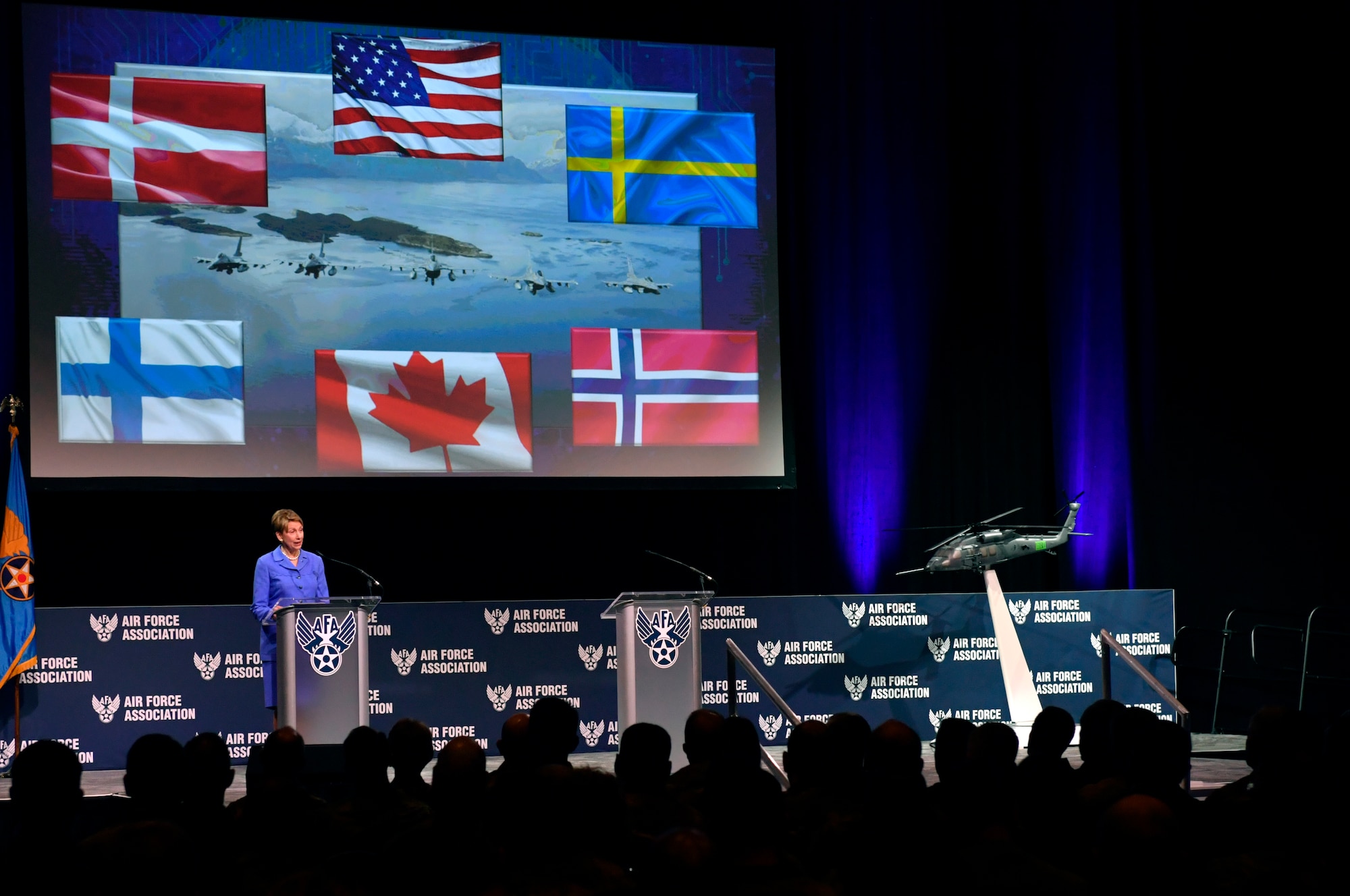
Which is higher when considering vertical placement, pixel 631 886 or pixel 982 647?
pixel 631 886

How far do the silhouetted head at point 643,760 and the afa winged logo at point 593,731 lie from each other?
4.53 meters

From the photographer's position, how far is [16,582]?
23.1 ft

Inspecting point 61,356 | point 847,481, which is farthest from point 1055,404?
point 61,356

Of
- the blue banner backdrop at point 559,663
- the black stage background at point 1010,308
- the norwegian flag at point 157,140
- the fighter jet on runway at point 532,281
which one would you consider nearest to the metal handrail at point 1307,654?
the black stage background at point 1010,308

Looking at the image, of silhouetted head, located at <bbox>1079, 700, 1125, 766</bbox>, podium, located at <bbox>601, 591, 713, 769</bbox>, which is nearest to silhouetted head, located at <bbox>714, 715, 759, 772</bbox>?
silhouetted head, located at <bbox>1079, 700, 1125, 766</bbox>

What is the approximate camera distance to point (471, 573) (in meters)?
8.59

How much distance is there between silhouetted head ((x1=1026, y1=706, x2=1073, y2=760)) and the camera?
326cm

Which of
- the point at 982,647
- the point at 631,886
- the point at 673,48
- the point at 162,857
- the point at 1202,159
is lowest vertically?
the point at 982,647

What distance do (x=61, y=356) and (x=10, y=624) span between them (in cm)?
167

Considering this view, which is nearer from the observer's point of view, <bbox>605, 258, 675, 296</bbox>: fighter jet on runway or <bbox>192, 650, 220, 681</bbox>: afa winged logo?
<bbox>192, 650, 220, 681</bbox>: afa winged logo

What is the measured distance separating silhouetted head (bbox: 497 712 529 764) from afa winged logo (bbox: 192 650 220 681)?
4.26 metres

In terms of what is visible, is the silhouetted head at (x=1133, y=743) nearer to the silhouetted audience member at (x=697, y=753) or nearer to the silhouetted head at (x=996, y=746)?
the silhouetted head at (x=996, y=746)

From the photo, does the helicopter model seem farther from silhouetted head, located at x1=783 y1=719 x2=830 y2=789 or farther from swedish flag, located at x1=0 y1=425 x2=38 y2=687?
swedish flag, located at x1=0 y1=425 x2=38 y2=687

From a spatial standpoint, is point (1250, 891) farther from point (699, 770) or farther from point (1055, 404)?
point (1055, 404)
